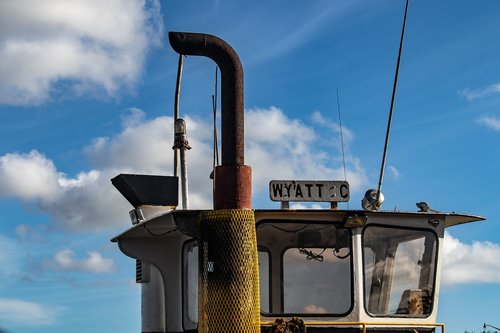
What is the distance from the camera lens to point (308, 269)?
10352 millimetres

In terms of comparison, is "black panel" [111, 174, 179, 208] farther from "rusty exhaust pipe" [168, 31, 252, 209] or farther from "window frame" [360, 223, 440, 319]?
"window frame" [360, 223, 440, 319]

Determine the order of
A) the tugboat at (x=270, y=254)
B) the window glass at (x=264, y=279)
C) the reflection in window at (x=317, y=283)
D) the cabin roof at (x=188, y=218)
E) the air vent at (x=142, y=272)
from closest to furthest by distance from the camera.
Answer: the tugboat at (x=270, y=254) < the cabin roof at (x=188, y=218) < the reflection in window at (x=317, y=283) < the window glass at (x=264, y=279) < the air vent at (x=142, y=272)

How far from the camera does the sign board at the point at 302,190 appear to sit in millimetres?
9930

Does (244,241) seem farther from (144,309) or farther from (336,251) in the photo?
(144,309)

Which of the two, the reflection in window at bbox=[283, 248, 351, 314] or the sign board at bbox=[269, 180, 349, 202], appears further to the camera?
the reflection in window at bbox=[283, 248, 351, 314]

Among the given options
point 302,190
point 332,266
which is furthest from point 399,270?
point 302,190

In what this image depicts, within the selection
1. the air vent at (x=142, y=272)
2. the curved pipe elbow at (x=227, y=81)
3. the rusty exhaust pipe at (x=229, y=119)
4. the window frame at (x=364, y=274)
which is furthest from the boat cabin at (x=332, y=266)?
the curved pipe elbow at (x=227, y=81)

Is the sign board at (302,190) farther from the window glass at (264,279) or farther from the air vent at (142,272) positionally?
the air vent at (142,272)

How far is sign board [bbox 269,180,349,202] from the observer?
32.6 ft

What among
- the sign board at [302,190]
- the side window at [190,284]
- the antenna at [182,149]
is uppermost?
the antenna at [182,149]

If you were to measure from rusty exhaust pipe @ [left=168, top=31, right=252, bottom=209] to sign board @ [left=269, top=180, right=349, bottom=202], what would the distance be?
99 cm

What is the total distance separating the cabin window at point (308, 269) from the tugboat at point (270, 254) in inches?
0.5

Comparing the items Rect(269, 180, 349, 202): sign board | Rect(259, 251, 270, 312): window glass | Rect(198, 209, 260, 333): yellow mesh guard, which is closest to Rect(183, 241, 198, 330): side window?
Rect(259, 251, 270, 312): window glass

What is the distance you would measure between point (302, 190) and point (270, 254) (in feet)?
3.76
